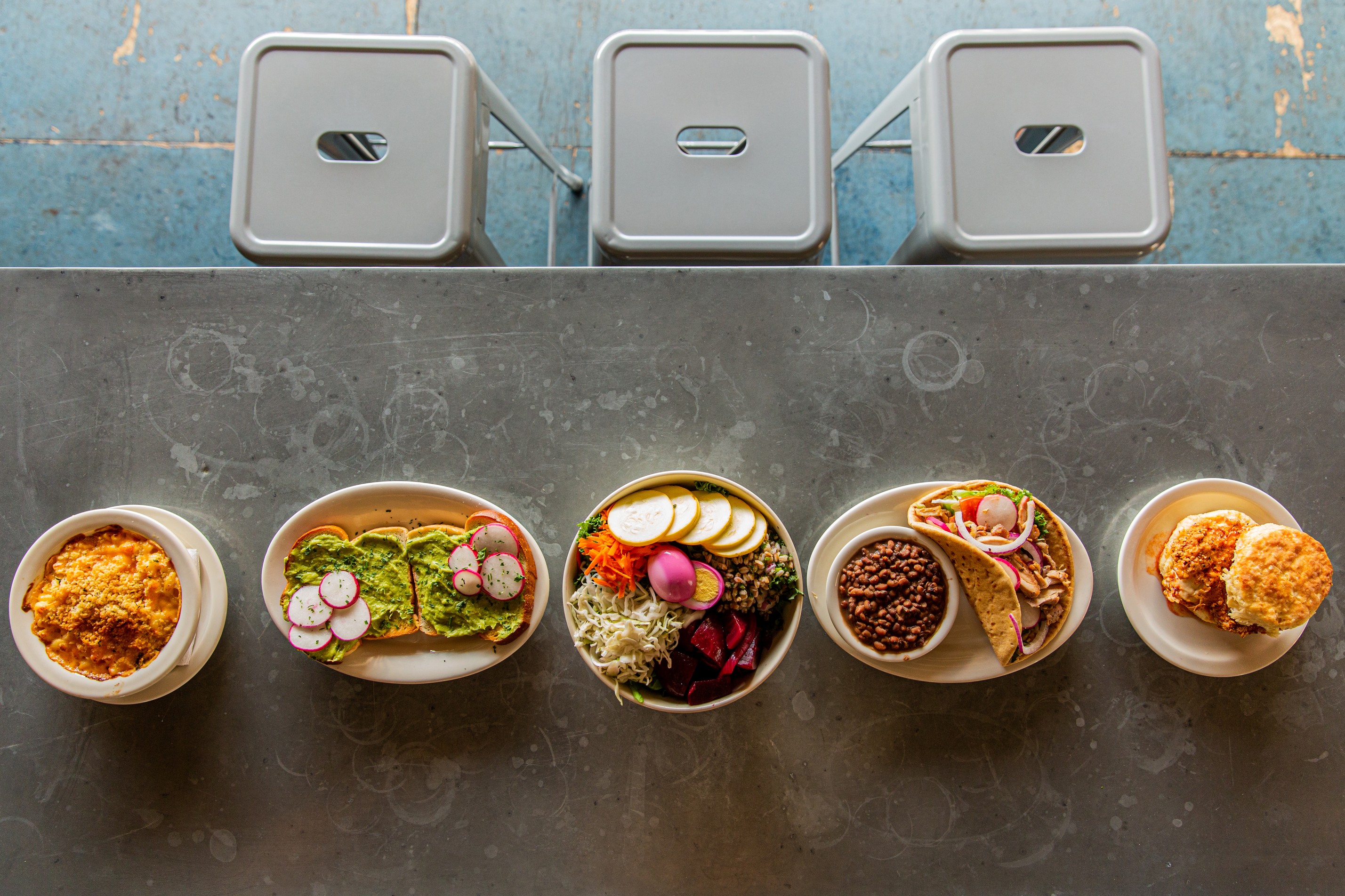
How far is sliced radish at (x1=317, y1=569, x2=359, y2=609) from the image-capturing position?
5.22ft

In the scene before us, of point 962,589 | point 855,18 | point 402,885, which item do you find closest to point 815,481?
point 962,589

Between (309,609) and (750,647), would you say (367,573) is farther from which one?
(750,647)

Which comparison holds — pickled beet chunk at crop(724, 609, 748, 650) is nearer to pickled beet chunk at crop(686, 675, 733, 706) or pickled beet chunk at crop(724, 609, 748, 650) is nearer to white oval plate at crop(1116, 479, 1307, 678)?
pickled beet chunk at crop(686, 675, 733, 706)

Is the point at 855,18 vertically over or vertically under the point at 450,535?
over

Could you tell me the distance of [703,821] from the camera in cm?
179

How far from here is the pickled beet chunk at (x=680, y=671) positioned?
5.21 ft

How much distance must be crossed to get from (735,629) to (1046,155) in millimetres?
1548

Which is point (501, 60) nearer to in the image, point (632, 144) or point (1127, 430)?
point (632, 144)

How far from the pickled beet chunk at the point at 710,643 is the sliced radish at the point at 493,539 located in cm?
48

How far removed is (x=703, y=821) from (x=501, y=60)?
2872mm

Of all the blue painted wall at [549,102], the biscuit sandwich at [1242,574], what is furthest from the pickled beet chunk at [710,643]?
the blue painted wall at [549,102]

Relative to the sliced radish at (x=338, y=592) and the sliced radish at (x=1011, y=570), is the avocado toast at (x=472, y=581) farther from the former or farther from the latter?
the sliced radish at (x=1011, y=570)

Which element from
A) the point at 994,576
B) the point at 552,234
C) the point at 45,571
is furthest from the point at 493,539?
the point at 552,234

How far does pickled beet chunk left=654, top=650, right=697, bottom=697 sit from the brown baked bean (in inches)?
15.1
